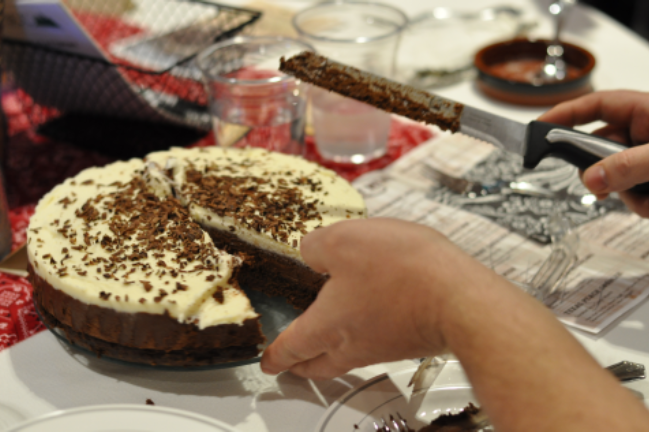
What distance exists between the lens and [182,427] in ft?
3.00

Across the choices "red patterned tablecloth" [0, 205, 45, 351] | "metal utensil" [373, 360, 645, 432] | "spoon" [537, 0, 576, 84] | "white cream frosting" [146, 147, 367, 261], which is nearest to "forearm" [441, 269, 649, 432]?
"metal utensil" [373, 360, 645, 432]

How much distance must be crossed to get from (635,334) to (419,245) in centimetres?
70

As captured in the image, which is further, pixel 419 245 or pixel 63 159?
pixel 63 159

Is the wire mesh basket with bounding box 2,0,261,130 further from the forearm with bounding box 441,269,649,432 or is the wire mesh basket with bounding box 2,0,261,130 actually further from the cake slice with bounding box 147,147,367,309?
the forearm with bounding box 441,269,649,432

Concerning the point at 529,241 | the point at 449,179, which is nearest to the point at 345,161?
the point at 449,179

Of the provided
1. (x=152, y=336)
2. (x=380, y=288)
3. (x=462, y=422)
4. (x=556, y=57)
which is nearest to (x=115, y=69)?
(x=152, y=336)

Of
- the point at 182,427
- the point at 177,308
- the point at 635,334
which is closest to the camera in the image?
the point at 182,427

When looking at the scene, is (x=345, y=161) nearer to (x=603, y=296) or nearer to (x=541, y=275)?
(x=541, y=275)

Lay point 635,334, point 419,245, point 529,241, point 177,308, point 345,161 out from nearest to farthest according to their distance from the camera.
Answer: point 419,245 → point 177,308 → point 635,334 → point 529,241 → point 345,161

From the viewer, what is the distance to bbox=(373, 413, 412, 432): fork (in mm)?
969

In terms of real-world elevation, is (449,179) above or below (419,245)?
below

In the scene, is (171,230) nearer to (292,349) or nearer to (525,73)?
(292,349)

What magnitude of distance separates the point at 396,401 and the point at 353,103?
99 centimetres

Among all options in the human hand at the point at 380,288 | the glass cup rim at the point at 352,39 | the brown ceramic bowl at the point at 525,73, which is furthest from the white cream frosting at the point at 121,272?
the brown ceramic bowl at the point at 525,73
